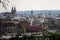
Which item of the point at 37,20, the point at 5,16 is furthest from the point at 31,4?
the point at 5,16

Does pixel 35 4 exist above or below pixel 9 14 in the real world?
above

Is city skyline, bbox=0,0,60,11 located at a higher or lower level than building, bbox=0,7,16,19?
higher

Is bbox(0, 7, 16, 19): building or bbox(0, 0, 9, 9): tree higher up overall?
bbox(0, 0, 9, 9): tree

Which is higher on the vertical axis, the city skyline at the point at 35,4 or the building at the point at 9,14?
the city skyline at the point at 35,4

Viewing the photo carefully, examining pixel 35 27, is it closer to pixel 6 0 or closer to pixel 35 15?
pixel 35 15

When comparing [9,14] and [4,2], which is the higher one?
[4,2]

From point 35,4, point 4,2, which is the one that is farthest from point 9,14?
point 35,4

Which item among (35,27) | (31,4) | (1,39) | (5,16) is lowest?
(1,39)

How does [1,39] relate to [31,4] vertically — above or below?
below

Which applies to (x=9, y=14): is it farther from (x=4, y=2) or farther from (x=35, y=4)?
(x=35, y=4)

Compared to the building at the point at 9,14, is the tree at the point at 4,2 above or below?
above
